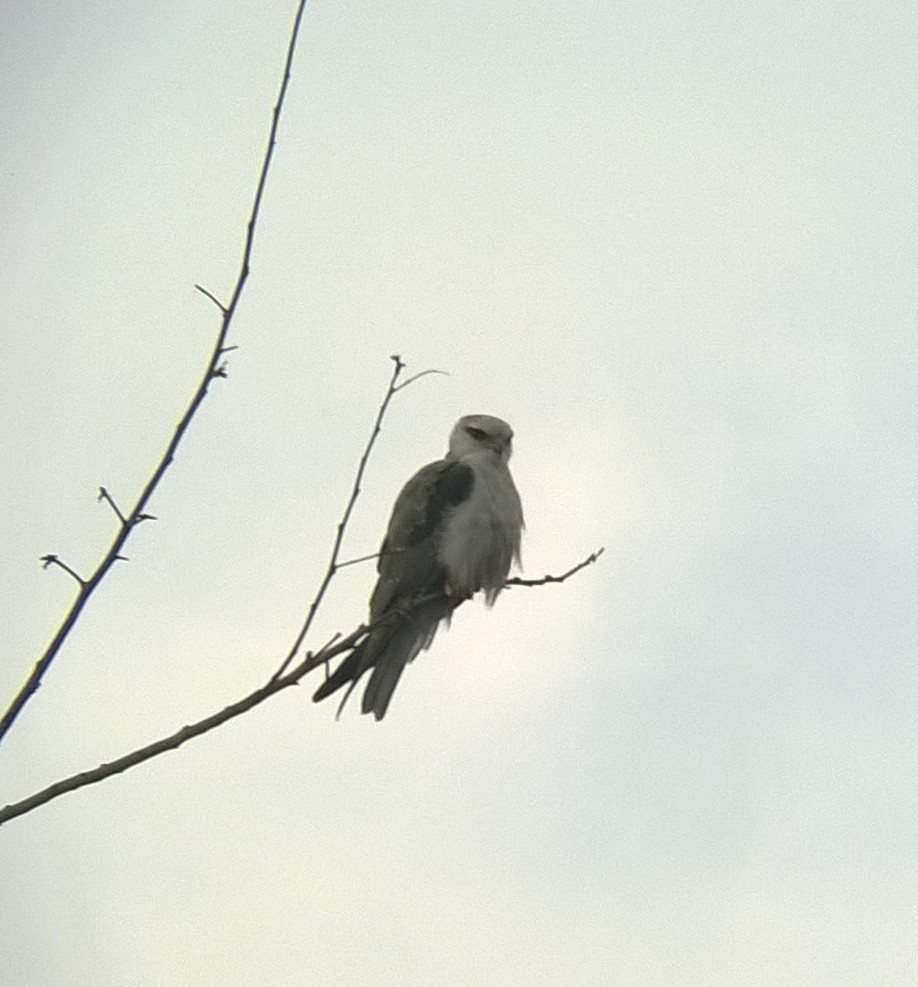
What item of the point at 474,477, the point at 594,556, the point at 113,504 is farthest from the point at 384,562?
the point at 113,504

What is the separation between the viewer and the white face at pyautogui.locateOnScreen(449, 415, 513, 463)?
24.6ft

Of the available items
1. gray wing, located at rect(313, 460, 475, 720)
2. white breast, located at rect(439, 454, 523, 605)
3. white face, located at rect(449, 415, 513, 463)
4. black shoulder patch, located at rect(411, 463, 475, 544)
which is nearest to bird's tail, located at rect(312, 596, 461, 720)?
gray wing, located at rect(313, 460, 475, 720)

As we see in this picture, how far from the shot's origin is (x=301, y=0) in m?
2.86

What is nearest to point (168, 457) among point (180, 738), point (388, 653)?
point (180, 738)

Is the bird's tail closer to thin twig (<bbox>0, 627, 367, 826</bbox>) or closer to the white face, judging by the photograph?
the white face

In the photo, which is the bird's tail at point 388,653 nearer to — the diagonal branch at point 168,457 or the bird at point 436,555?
the bird at point 436,555

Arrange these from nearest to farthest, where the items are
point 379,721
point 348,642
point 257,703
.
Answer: point 257,703 → point 348,642 → point 379,721

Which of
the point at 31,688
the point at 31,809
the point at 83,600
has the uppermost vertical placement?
the point at 83,600

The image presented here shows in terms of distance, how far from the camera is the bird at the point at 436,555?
6.37 metres

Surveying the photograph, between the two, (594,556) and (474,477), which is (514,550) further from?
(594,556)

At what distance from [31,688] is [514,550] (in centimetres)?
441

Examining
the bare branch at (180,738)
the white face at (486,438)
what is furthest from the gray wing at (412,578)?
the bare branch at (180,738)

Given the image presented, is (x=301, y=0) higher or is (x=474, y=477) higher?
(x=474, y=477)

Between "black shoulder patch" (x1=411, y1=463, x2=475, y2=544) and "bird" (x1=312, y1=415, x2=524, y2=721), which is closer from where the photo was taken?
"bird" (x1=312, y1=415, x2=524, y2=721)
